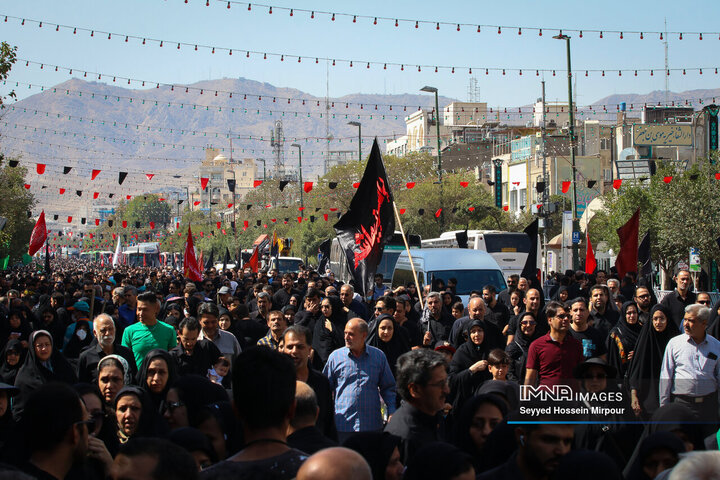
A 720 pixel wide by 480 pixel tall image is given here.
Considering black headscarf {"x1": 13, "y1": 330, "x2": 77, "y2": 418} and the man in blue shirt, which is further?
black headscarf {"x1": 13, "y1": 330, "x2": 77, "y2": 418}

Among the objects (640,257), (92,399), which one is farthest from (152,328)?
(640,257)

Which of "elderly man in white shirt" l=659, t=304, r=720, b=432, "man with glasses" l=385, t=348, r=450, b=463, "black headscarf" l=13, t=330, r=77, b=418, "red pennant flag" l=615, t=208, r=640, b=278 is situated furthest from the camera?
"red pennant flag" l=615, t=208, r=640, b=278

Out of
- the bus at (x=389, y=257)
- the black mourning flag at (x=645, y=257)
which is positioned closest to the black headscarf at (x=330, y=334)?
the black mourning flag at (x=645, y=257)

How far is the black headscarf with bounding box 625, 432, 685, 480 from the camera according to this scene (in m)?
3.96

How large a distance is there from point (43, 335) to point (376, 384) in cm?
271

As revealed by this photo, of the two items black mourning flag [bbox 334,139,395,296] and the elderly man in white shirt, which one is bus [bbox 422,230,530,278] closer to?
black mourning flag [bbox 334,139,395,296]

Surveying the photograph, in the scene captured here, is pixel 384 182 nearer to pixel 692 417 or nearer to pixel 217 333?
pixel 217 333

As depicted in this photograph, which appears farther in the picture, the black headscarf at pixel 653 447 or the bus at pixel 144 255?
the bus at pixel 144 255

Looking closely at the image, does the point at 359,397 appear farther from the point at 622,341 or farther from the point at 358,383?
the point at 622,341

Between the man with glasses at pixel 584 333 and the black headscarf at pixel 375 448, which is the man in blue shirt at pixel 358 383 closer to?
the man with glasses at pixel 584 333

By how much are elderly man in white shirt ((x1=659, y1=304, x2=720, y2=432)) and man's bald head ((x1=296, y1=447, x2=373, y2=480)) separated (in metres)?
5.06

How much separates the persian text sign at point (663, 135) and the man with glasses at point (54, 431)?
49894 mm

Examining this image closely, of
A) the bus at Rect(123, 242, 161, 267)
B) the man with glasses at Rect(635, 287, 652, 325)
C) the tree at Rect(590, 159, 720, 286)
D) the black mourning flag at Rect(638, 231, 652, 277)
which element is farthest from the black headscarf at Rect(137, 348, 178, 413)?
the bus at Rect(123, 242, 161, 267)

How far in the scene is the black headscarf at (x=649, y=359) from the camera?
759cm
